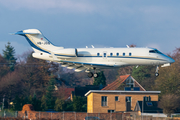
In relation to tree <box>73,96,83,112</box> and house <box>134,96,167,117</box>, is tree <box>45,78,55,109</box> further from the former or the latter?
house <box>134,96,167,117</box>

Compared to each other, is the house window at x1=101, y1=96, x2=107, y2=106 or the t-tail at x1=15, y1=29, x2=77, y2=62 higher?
the t-tail at x1=15, y1=29, x2=77, y2=62

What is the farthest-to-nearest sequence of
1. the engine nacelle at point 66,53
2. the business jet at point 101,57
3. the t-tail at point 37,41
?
the t-tail at point 37,41 < the engine nacelle at point 66,53 < the business jet at point 101,57

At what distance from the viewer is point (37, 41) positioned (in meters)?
39.9

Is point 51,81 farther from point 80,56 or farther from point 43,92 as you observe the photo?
point 80,56

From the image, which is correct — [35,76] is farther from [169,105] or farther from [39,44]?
[169,105]

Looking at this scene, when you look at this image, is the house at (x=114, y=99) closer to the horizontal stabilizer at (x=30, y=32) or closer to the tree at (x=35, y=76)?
the horizontal stabilizer at (x=30, y=32)

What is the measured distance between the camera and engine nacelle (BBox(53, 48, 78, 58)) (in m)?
36.8

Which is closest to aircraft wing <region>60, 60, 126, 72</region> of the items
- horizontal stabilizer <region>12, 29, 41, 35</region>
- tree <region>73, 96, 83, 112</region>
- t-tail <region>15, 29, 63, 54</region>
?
t-tail <region>15, 29, 63, 54</region>

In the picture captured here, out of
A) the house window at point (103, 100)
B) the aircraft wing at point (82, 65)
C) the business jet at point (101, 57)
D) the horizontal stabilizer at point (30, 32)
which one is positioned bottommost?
the house window at point (103, 100)

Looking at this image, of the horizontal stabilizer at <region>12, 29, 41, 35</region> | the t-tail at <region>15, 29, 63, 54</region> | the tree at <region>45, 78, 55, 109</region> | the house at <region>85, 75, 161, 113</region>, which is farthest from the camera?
the tree at <region>45, 78, 55, 109</region>

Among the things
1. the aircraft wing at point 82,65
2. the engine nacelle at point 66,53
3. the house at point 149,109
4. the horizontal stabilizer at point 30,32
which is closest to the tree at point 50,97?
the house at point 149,109

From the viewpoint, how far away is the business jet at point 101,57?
35500mm

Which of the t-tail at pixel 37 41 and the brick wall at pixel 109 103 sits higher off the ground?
the t-tail at pixel 37 41

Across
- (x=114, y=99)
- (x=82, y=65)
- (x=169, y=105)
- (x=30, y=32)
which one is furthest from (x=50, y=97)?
(x=82, y=65)
